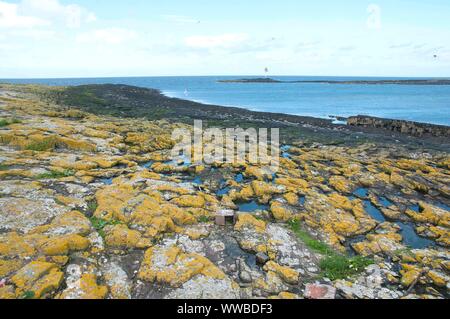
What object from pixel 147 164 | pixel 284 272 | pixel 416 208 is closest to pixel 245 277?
pixel 284 272

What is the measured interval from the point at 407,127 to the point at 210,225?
133ft

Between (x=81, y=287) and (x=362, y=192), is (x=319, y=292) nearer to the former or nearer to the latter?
(x=81, y=287)

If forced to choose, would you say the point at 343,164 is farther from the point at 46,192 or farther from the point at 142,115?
the point at 142,115

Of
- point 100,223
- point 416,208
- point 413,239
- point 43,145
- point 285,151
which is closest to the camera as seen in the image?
point 100,223

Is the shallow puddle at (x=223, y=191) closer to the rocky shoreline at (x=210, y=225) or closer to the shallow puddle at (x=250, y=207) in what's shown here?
the rocky shoreline at (x=210, y=225)

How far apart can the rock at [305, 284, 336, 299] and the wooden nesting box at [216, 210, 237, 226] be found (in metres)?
5.35

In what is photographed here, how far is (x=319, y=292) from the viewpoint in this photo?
10.4 meters

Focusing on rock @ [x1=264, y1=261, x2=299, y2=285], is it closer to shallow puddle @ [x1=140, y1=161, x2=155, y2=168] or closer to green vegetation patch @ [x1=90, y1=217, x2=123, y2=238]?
green vegetation patch @ [x1=90, y1=217, x2=123, y2=238]

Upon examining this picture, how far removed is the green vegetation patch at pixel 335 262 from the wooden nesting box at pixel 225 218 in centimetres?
326

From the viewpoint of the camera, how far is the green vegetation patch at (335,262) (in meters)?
11.9

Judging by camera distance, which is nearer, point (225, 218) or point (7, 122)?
point (225, 218)

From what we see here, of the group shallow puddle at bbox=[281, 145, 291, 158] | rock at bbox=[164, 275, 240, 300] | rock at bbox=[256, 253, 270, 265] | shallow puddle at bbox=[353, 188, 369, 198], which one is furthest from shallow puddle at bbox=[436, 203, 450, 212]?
rock at bbox=[164, 275, 240, 300]

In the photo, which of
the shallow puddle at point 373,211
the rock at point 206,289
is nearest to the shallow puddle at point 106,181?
the rock at point 206,289
